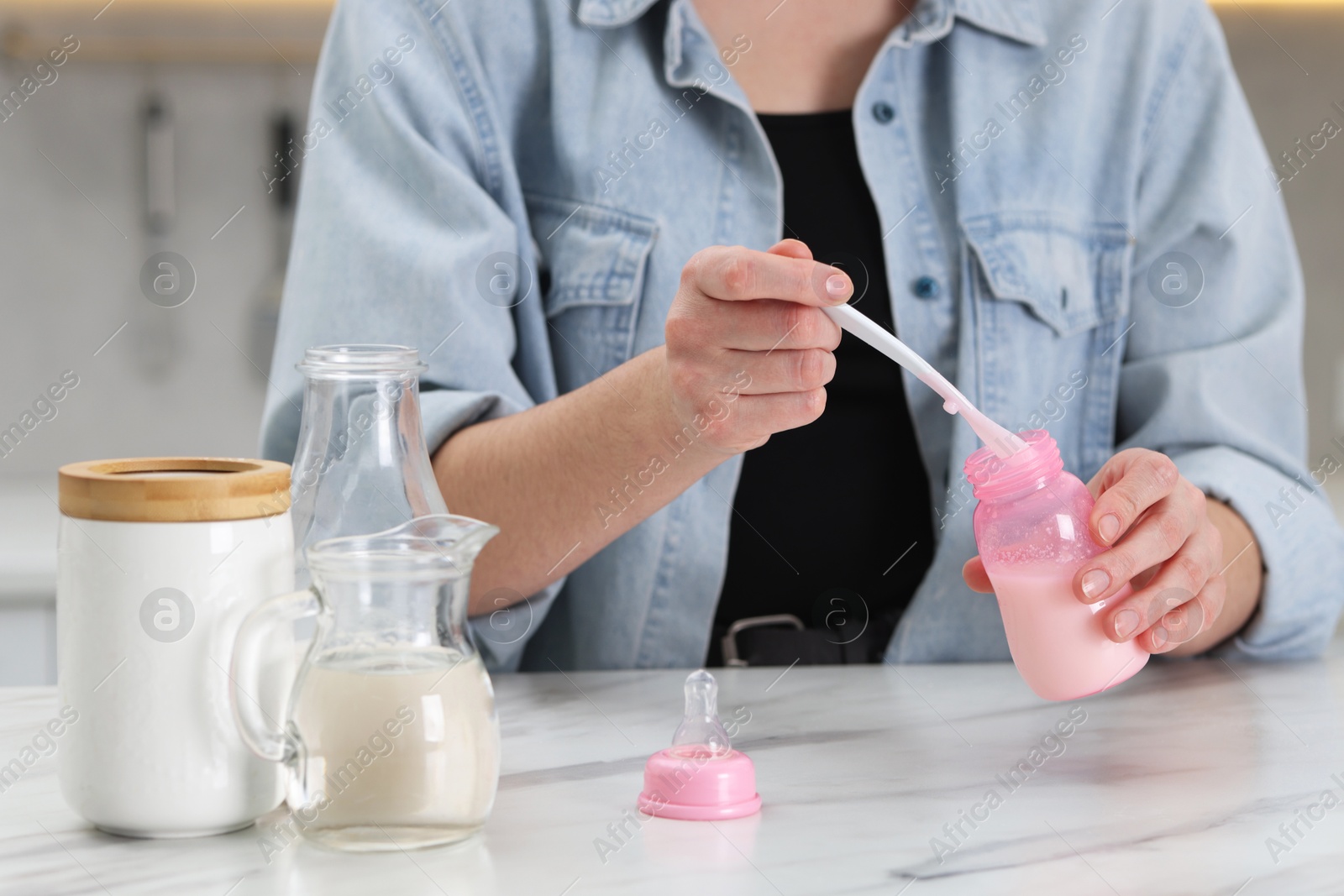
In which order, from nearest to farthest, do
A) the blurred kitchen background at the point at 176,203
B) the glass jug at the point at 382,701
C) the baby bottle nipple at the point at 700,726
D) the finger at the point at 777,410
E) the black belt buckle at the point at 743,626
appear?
the glass jug at the point at 382,701 < the baby bottle nipple at the point at 700,726 < the finger at the point at 777,410 < the black belt buckle at the point at 743,626 < the blurred kitchen background at the point at 176,203

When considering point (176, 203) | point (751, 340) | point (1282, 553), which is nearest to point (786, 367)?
point (751, 340)

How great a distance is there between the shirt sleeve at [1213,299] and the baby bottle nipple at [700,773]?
24.2 inches

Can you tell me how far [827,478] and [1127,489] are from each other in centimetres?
42

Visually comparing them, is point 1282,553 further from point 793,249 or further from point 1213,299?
point 793,249

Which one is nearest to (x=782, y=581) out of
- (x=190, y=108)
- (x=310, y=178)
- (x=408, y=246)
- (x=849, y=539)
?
(x=849, y=539)

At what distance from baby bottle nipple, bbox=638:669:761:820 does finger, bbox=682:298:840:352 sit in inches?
8.2

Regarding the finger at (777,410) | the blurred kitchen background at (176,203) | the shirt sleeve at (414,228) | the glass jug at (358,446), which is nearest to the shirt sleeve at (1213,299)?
the finger at (777,410)

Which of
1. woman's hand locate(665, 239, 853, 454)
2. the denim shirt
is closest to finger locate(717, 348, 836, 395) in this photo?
woman's hand locate(665, 239, 853, 454)

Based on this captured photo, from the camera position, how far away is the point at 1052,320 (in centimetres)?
121

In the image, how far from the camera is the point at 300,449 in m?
0.70

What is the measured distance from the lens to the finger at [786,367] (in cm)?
80

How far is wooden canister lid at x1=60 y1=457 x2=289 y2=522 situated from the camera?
604mm

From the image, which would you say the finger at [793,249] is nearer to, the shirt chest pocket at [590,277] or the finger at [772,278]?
the finger at [772,278]

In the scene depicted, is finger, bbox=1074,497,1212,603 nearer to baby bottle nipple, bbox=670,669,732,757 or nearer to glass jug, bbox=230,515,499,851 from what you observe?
baby bottle nipple, bbox=670,669,732,757
